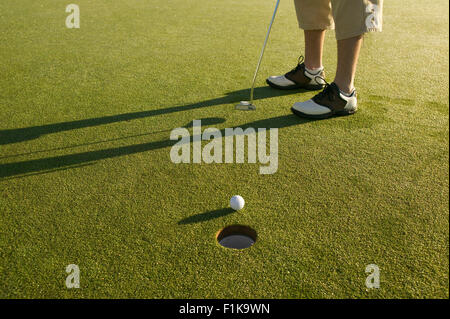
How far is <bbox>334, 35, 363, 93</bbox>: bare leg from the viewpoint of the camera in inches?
101

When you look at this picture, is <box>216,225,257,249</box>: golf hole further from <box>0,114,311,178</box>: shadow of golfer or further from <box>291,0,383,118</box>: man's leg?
<box>291,0,383,118</box>: man's leg

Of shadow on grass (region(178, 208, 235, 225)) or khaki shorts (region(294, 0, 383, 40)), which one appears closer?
shadow on grass (region(178, 208, 235, 225))

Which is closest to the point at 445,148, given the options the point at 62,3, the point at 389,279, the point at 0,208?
the point at 389,279

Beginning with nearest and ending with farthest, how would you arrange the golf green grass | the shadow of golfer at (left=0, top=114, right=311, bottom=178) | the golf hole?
the golf green grass, the golf hole, the shadow of golfer at (left=0, top=114, right=311, bottom=178)

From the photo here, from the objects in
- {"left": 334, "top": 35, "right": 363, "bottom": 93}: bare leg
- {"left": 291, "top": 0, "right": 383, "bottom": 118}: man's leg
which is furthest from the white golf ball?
{"left": 334, "top": 35, "right": 363, "bottom": 93}: bare leg

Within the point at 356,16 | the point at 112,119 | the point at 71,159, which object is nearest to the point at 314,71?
the point at 356,16

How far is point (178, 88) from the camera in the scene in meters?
3.08

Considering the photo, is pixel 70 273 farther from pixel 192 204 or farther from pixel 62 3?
pixel 62 3

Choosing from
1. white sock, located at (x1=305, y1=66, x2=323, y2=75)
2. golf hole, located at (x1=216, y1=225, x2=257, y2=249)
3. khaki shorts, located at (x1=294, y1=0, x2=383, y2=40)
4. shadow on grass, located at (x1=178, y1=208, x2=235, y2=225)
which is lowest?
golf hole, located at (x1=216, y1=225, x2=257, y2=249)

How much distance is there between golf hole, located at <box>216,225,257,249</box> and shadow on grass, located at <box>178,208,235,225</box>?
8 centimetres

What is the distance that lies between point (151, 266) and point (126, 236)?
0.71ft

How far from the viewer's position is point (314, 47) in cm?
307

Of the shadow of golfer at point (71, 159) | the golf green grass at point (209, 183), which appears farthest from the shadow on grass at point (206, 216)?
the shadow of golfer at point (71, 159)

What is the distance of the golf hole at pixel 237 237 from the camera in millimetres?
1688
